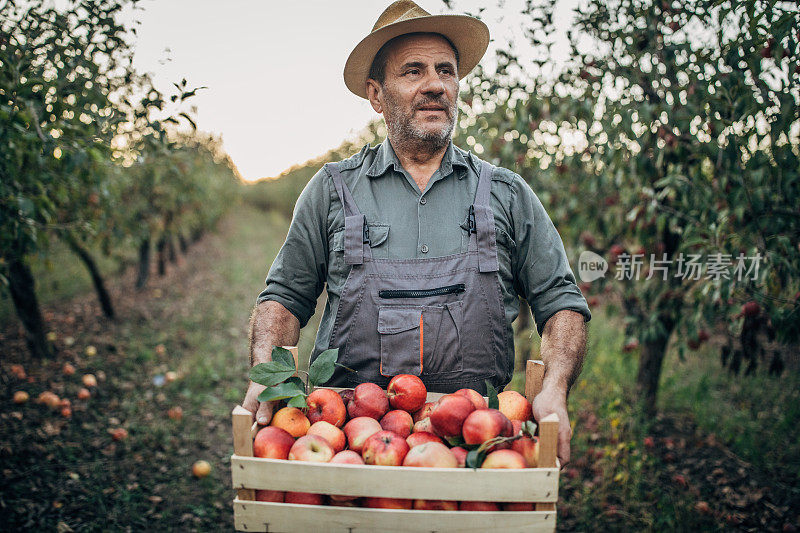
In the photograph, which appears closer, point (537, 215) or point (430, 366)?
point (430, 366)

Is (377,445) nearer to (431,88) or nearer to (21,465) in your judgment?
(431,88)

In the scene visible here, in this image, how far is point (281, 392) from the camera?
1.58 metres

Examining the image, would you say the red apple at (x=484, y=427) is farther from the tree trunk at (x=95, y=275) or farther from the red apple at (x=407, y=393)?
the tree trunk at (x=95, y=275)

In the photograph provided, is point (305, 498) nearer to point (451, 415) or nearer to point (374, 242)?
point (451, 415)

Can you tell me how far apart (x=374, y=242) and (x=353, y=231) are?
91mm

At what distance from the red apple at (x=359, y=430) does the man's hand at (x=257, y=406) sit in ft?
0.80

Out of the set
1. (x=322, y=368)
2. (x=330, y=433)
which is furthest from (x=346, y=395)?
(x=330, y=433)

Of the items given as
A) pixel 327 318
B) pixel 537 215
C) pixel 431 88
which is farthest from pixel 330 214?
pixel 537 215

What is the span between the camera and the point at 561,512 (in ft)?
11.5

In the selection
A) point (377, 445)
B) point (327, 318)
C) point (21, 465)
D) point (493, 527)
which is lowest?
point (21, 465)

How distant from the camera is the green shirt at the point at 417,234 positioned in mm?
2045

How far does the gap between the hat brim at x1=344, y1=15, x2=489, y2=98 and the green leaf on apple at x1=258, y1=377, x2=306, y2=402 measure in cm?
146

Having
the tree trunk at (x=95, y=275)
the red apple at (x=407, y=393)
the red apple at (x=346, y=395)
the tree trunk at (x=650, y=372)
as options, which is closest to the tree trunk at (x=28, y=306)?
the tree trunk at (x=95, y=275)

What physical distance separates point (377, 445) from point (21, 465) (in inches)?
138
